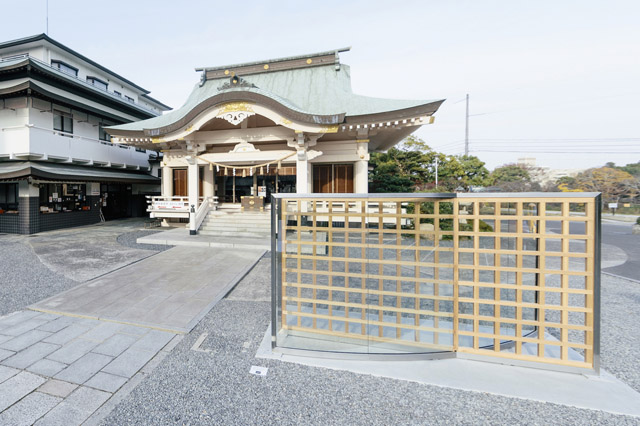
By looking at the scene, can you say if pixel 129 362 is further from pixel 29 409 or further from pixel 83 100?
pixel 83 100

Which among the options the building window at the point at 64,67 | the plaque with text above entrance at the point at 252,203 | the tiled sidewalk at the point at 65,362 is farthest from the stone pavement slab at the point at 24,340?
the building window at the point at 64,67

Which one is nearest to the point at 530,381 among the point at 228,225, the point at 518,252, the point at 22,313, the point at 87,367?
the point at 518,252

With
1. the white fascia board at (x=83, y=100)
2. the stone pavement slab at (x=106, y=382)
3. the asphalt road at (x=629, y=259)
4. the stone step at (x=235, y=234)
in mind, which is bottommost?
the stone pavement slab at (x=106, y=382)

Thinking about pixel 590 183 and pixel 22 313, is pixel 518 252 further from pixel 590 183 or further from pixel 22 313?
pixel 590 183

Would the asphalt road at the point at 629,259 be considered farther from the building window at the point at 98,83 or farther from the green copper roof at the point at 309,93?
the building window at the point at 98,83

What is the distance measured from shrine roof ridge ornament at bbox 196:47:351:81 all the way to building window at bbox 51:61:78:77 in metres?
7.08

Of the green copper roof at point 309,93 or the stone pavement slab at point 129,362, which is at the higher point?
the green copper roof at point 309,93

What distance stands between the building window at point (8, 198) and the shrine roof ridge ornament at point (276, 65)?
10.0 metres

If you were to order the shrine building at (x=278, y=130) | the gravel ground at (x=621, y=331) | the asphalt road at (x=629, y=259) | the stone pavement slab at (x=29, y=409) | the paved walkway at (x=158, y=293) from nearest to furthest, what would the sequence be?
the stone pavement slab at (x=29, y=409)
the gravel ground at (x=621, y=331)
the paved walkway at (x=158, y=293)
the asphalt road at (x=629, y=259)
the shrine building at (x=278, y=130)

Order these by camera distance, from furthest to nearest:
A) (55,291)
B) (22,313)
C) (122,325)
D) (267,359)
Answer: (55,291) → (22,313) → (122,325) → (267,359)

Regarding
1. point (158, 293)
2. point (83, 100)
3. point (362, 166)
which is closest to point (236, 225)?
point (362, 166)

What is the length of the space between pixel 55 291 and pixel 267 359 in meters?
4.70

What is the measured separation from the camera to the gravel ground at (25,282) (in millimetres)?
4336

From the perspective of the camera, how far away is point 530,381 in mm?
2500
